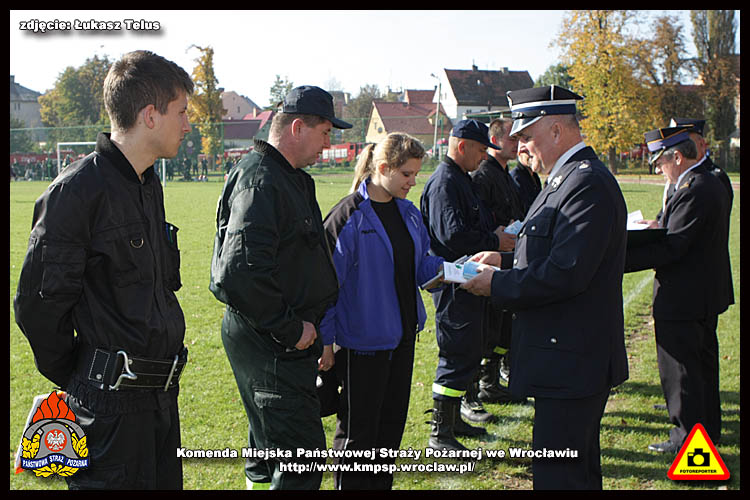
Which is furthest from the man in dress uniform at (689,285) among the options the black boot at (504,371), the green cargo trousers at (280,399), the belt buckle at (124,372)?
the belt buckle at (124,372)

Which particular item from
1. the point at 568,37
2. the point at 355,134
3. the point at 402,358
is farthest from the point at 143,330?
the point at 568,37

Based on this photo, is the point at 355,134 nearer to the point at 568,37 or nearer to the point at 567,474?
the point at 568,37

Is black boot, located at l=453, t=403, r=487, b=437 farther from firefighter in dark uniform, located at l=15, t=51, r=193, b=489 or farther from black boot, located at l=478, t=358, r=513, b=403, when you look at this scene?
firefighter in dark uniform, located at l=15, t=51, r=193, b=489

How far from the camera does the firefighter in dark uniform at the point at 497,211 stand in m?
5.98

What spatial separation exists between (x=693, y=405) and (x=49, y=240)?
4500mm

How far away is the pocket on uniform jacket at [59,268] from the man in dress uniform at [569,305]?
199 centimetres

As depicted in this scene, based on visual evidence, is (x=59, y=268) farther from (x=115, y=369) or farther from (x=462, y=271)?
(x=462, y=271)

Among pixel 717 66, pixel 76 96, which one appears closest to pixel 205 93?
pixel 76 96

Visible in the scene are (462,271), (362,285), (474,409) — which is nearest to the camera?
(462,271)

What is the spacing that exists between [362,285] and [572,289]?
1.30 m

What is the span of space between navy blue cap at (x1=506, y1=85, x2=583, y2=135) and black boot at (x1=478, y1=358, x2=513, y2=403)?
10.5ft

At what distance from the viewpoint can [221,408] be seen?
5.45m

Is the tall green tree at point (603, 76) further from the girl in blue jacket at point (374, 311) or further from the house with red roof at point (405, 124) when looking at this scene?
the girl in blue jacket at point (374, 311)

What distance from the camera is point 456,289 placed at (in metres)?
5.08
